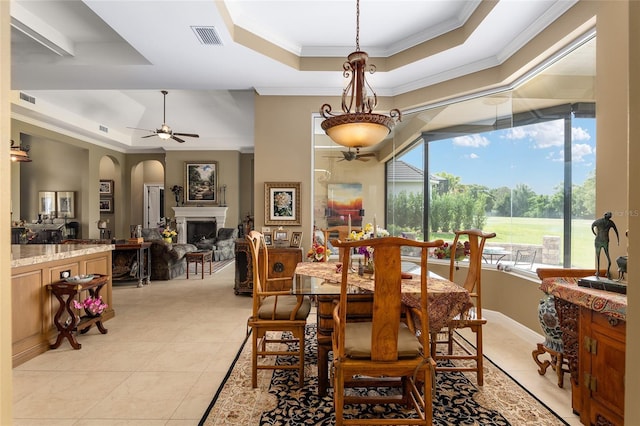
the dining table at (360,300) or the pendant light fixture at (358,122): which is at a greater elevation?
the pendant light fixture at (358,122)

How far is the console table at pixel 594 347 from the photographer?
1702 mm

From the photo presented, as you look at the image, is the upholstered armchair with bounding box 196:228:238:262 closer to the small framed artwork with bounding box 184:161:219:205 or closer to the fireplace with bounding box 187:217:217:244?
the fireplace with bounding box 187:217:217:244

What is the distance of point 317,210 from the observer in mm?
5172

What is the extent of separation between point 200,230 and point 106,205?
349cm

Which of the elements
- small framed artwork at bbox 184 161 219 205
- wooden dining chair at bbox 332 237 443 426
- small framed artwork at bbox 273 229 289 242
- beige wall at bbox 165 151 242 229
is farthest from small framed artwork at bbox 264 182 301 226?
small framed artwork at bbox 184 161 219 205

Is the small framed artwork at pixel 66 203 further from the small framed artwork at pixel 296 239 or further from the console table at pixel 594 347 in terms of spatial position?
the console table at pixel 594 347

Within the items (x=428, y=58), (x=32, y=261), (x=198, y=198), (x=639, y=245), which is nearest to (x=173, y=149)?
(x=198, y=198)

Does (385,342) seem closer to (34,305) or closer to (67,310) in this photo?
(67,310)

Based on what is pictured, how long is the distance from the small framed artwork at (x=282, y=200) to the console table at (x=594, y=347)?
3.34 meters

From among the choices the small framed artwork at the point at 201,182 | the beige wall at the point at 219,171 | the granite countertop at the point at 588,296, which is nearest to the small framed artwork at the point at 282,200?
the granite countertop at the point at 588,296

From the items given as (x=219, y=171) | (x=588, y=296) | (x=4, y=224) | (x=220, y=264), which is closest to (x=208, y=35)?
(x=4, y=224)

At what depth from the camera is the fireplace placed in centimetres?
991

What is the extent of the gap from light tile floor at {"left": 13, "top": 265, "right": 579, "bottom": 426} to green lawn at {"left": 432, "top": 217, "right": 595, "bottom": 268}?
0.94 m

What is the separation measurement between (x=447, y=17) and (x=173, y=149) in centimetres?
860
